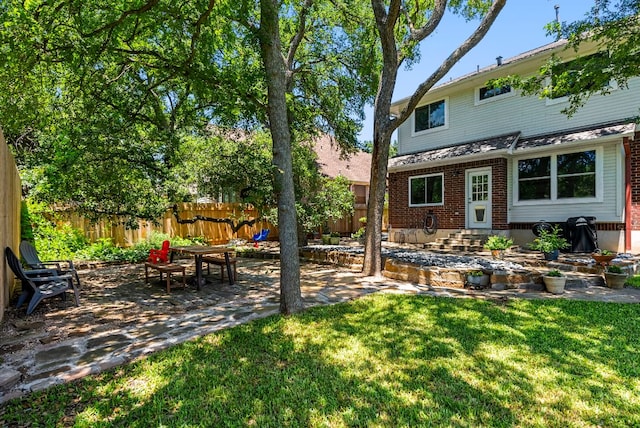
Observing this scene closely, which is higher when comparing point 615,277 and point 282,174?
point 282,174

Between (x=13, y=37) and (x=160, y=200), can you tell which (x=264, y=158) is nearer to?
(x=160, y=200)

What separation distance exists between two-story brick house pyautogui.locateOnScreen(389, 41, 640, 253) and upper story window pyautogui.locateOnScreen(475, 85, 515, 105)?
33 mm

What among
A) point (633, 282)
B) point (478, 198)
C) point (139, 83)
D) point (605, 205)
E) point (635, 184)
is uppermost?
point (139, 83)

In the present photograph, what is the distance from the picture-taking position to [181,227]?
1435 cm

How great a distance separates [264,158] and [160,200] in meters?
3.50

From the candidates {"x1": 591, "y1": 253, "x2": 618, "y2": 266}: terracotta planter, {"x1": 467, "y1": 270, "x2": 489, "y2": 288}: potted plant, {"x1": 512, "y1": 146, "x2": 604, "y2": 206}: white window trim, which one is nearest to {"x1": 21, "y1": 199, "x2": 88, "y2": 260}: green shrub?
{"x1": 467, "y1": 270, "x2": 489, "y2": 288}: potted plant

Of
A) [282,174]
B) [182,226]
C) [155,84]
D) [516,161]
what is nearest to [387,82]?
[282,174]

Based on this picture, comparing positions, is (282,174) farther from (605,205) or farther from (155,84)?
(605,205)

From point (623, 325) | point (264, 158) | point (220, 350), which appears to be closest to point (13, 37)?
point (220, 350)

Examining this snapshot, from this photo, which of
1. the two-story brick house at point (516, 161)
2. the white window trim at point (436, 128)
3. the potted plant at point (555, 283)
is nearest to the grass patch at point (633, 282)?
the potted plant at point (555, 283)

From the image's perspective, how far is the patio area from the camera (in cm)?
355

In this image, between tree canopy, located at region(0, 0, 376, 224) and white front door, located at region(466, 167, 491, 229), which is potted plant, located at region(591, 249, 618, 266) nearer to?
white front door, located at region(466, 167, 491, 229)

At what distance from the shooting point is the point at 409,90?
48.8ft

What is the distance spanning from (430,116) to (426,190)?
3.11 meters
